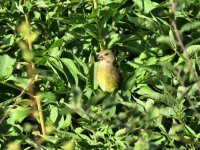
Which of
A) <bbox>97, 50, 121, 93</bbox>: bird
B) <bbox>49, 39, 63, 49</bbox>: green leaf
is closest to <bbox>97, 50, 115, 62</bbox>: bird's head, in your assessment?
<bbox>97, 50, 121, 93</bbox>: bird

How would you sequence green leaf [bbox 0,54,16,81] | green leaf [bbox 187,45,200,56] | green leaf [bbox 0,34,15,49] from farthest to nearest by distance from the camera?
green leaf [bbox 0,34,15,49], green leaf [bbox 0,54,16,81], green leaf [bbox 187,45,200,56]

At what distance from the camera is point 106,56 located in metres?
Answer: 3.49

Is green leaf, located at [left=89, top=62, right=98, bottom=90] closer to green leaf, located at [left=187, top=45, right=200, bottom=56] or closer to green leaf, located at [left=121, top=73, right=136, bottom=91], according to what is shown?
green leaf, located at [left=121, top=73, right=136, bottom=91]

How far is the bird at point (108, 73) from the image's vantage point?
3.53 m

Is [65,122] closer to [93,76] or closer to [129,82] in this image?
[93,76]

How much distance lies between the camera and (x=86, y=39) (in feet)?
12.3

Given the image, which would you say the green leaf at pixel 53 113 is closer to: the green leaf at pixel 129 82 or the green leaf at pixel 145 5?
the green leaf at pixel 129 82

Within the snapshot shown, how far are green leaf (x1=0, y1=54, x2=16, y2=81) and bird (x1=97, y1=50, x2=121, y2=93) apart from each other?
529mm

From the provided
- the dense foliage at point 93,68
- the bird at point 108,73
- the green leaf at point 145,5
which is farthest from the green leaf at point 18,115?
the green leaf at point 145,5

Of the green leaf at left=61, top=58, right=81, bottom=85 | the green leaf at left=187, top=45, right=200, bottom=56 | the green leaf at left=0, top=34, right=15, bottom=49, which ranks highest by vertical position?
the green leaf at left=0, top=34, right=15, bottom=49

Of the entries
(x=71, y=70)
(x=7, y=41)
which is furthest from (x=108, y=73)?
(x=7, y=41)

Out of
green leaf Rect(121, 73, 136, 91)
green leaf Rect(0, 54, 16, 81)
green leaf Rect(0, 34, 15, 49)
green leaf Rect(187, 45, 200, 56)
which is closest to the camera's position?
green leaf Rect(187, 45, 200, 56)

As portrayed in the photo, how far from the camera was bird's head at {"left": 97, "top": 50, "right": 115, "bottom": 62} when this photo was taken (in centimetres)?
348

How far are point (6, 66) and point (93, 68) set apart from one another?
530 millimetres
